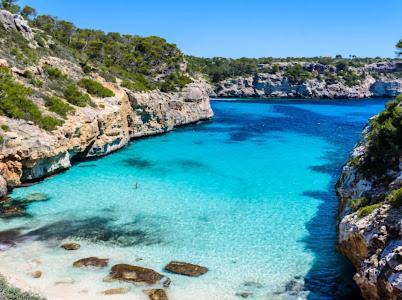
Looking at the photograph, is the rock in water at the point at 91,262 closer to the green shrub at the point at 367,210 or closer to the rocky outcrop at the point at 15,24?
the green shrub at the point at 367,210

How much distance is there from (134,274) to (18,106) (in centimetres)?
1770

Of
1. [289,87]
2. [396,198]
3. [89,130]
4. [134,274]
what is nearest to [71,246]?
[134,274]

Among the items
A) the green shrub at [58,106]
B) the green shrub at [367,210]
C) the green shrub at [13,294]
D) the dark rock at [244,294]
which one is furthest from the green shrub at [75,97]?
the green shrub at [367,210]

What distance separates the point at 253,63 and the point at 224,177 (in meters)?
109

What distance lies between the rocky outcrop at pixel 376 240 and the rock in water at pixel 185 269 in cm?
514

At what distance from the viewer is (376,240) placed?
11.7 meters

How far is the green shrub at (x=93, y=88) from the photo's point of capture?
120 ft

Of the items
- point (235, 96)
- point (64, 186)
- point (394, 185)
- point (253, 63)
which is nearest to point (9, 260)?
point (64, 186)

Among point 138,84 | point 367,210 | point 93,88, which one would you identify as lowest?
point 367,210

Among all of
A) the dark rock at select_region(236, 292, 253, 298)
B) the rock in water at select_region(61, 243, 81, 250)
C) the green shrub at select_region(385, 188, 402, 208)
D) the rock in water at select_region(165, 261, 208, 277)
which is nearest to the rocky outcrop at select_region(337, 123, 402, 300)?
the green shrub at select_region(385, 188, 402, 208)

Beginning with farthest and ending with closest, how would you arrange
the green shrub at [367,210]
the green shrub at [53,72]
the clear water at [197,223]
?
the green shrub at [53,72], the clear water at [197,223], the green shrub at [367,210]

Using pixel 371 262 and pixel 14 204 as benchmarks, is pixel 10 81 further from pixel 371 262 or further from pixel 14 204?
pixel 371 262

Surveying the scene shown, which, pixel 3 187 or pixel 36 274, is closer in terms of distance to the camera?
pixel 36 274

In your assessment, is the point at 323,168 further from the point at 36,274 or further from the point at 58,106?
the point at 36,274
